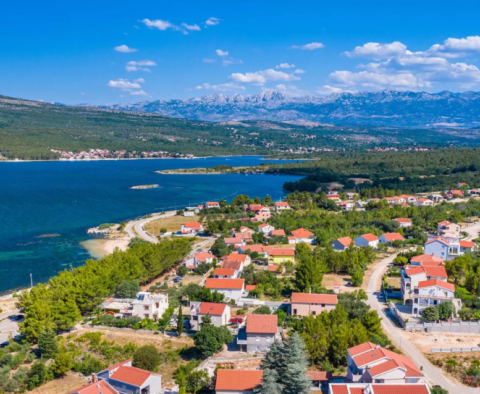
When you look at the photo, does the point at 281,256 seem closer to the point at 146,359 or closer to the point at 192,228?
the point at 192,228

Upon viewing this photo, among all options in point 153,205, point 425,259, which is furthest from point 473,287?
point 153,205

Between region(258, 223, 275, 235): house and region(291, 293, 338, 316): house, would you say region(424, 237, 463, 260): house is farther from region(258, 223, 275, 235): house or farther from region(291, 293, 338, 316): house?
region(258, 223, 275, 235): house

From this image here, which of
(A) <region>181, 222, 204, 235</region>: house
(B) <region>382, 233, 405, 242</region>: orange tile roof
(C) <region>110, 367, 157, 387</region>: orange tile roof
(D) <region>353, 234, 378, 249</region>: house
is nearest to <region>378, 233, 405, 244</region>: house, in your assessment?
(B) <region>382, 233, 405, 242</region>: orange tile roof

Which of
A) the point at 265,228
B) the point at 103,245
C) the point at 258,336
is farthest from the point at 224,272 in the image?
the point at 103,245

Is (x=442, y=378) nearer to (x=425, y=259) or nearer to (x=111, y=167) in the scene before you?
(x=425, y=259)

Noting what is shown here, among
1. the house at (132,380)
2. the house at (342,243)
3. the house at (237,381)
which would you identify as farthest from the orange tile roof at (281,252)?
the house at (132,380)

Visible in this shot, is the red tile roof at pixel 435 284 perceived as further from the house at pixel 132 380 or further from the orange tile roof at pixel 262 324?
the house at pixel 132 380
